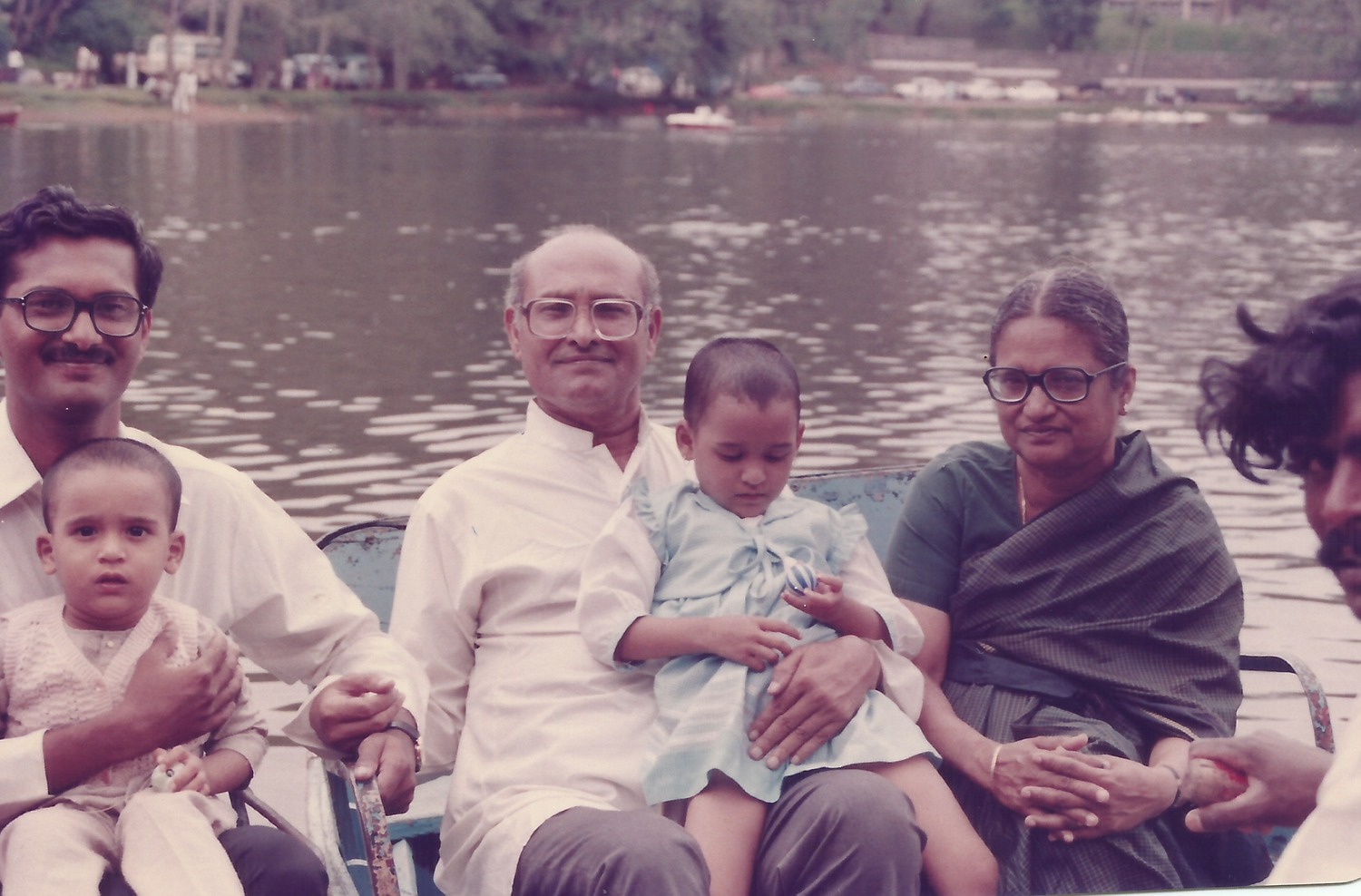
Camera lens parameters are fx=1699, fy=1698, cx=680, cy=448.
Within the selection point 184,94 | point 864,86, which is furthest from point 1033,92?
point 184,94

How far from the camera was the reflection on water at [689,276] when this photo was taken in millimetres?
11000

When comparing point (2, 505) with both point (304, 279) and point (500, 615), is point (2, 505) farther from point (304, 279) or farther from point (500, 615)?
point (304, 279)

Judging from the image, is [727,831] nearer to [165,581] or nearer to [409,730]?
[409,730]

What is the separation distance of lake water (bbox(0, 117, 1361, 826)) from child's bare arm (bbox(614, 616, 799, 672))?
3.42ft

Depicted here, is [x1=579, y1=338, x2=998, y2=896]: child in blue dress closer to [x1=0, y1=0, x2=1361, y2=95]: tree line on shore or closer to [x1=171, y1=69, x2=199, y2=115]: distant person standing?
[x1=0, y1=0, x2=1361, y2=95]: tree line on shore

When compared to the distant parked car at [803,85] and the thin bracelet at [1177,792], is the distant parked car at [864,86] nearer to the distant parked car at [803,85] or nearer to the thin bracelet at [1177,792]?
the distant parked car at [803,85]

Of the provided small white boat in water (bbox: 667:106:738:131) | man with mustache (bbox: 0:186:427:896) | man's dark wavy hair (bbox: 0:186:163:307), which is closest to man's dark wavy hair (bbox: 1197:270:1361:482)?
man with mustache (bbox: 0:186:427:896)

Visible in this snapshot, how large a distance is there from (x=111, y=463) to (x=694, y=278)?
1773 cm

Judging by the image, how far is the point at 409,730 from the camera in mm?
3143

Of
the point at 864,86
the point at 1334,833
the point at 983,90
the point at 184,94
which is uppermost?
the point at 1334,833

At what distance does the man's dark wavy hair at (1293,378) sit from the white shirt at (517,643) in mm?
1473

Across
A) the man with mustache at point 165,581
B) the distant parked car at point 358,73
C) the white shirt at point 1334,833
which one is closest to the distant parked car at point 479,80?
the distant parked car at point 358,73

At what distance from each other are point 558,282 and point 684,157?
43.8 metres

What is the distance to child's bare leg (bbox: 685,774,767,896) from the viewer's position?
2.96 m
